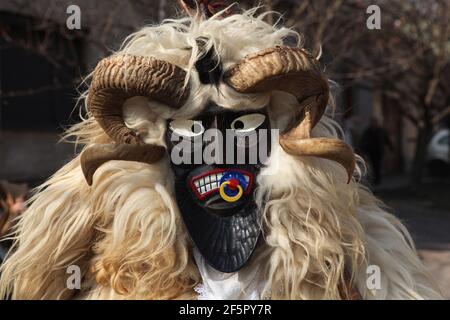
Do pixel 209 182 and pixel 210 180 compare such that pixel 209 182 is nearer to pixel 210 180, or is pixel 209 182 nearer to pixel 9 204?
pixel 210 180

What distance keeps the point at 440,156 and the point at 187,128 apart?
15.2 meters

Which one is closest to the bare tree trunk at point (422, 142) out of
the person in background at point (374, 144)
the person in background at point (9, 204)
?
the person in background at point (374, 144)

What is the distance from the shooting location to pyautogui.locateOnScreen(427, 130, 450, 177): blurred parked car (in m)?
15.9

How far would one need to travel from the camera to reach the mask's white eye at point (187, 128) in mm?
1919

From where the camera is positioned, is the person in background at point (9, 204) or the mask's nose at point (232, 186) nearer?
the mask's nose at point (232, 186)

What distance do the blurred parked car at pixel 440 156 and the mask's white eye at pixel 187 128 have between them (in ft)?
49.3

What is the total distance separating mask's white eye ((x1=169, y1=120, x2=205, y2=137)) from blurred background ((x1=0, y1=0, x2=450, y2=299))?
146 cm

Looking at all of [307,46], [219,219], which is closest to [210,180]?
[219,219]

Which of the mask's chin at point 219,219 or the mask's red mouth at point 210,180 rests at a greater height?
the mask's red mouth at point 210,180

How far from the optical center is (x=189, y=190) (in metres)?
1.95

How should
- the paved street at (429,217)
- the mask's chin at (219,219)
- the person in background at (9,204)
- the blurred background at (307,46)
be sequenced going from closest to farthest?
the mask's chin at (219,219) < the person in background at (9,204) < the blurred background at (307,46) < the paved street at (429,217)

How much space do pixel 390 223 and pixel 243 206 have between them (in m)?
0.52

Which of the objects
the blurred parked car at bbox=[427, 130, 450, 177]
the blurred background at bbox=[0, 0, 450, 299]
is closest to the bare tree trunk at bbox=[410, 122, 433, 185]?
the blurred background at bbox=[0, 0, 450, 299]

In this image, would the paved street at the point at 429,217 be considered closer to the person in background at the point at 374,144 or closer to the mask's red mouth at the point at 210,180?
the person in background at the point at 374,144
